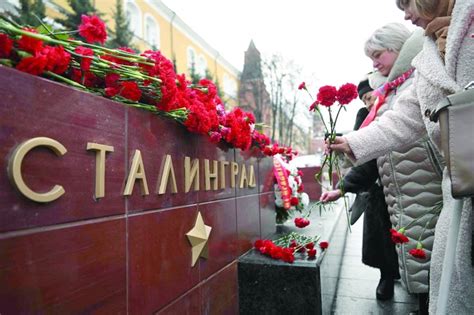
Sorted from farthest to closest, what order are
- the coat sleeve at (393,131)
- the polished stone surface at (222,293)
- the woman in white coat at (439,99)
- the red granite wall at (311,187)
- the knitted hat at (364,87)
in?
the red granite wall at (311,187)
the knitted hat at (364,87)
the polished stone surface at (222,293)
the coat sleeve at (393,131)
the woman in white coat at (439,99)

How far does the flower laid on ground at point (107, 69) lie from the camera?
106 cm

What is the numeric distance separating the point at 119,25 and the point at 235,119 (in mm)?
16002

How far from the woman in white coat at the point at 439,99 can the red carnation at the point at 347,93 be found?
233 mm

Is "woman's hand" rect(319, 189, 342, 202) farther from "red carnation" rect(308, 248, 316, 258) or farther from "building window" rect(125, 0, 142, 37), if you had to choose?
"building window" rect(125, 0, 142, 37)

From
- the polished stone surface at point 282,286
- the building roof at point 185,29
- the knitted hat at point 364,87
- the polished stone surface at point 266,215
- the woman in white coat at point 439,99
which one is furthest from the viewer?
the building roof at point 185,29

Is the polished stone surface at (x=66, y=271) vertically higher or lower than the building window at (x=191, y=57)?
lower

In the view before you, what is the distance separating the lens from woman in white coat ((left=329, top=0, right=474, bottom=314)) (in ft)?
3.84

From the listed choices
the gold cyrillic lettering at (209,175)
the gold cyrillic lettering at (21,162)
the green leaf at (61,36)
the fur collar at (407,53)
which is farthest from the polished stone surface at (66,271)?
the fur collar at (407,53)

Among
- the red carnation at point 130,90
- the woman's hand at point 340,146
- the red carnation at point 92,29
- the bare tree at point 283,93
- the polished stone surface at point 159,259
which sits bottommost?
the polished stone surface at point 159,259

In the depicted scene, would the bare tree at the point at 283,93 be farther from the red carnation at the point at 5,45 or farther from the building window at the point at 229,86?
the red carnation at the point at 5,45

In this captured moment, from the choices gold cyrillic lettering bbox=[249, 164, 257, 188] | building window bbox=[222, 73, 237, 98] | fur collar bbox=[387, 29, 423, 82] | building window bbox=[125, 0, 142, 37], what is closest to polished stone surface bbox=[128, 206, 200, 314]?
gold cyrillic lettering bbox=[249, 164, 257, 188]

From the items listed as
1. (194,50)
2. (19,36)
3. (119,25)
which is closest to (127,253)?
(19,36)

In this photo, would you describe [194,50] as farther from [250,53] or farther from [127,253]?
[127,253]

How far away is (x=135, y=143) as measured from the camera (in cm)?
152
